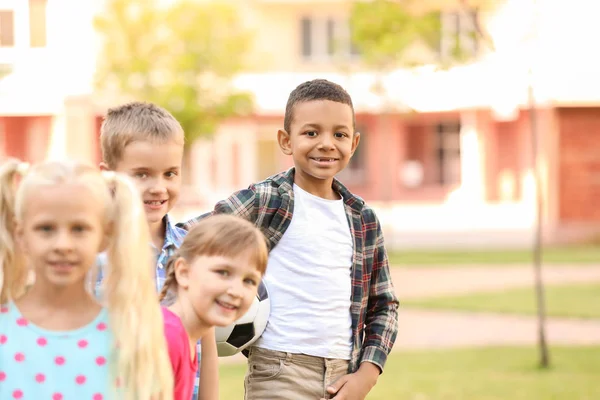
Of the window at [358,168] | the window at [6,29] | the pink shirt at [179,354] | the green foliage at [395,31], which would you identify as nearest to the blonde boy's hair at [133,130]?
the pink shirt at [179,354]

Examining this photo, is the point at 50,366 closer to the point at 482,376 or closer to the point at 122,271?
the point at 122,271

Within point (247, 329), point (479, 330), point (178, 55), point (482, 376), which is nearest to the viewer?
point (247, 329)

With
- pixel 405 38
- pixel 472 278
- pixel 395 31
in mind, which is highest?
pixel 405 38

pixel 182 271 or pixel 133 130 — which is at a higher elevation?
pixel 133 130

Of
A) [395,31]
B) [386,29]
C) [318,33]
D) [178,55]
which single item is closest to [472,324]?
[395,31]

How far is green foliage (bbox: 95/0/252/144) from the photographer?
22.5m

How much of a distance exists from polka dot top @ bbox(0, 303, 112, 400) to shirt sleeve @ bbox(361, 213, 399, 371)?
1.35 meters

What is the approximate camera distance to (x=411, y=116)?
83.5ft

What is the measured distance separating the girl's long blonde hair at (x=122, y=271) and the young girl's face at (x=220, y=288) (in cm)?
23

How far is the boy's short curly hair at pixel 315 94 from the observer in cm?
327

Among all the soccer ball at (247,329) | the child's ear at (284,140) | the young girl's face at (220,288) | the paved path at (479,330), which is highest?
the child's ear at (284,140)

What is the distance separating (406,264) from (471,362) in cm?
912

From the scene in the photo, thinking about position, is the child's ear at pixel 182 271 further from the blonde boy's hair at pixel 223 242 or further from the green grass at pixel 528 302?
the green grass at pixel 528 302

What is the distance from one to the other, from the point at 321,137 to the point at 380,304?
567mm
